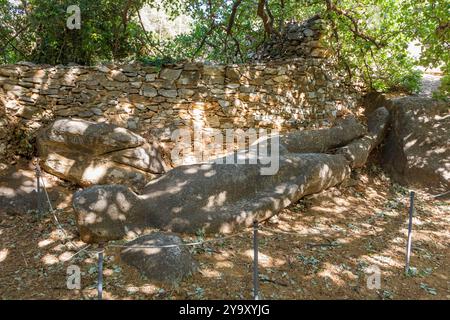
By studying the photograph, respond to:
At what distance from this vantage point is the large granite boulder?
5.10 m

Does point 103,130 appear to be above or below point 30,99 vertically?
below

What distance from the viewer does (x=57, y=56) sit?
264 inches

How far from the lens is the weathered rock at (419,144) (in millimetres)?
6293

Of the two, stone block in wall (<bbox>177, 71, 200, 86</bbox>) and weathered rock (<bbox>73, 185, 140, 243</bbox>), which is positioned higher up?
stone block in wall (<bbox>177, 71, 200, 86</bbox>)

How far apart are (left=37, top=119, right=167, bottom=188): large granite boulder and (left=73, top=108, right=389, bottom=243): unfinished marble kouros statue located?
0.68 metres

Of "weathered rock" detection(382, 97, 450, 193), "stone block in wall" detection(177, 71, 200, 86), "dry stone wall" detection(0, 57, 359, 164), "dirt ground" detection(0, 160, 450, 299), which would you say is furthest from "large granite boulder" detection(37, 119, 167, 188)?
"weathered rock" detection(382, 97, 450, 193)

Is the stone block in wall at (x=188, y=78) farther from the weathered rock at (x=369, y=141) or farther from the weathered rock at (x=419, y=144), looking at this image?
the weathered rock at (x=419, y=144)

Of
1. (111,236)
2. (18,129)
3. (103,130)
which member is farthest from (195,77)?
(111,236)

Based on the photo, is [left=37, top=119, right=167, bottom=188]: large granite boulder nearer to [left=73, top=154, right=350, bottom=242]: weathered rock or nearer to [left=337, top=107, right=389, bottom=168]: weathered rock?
[left=73, top=154, right=350, bottom=242]: weathered rock

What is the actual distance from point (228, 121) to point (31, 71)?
3584mm

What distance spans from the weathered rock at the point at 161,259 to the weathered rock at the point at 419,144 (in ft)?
16.6

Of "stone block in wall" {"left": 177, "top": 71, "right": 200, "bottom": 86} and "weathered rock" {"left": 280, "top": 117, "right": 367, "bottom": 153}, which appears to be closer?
"weathered rock" {"left": 280, "top": 117, "right": 367, "bottom": 153}
